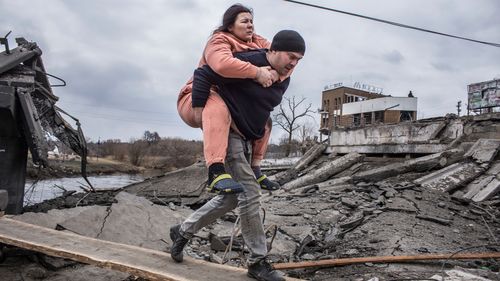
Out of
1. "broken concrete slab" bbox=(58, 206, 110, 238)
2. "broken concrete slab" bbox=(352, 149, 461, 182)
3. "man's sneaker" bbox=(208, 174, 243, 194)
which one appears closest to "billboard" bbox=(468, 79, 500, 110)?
"broken concrete slab" bbox=(352, 149, 461, 182)

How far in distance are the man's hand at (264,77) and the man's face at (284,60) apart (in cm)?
8

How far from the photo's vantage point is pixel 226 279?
2646 millimetres

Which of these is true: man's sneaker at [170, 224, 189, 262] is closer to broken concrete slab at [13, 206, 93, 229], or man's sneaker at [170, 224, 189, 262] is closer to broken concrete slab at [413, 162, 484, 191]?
broken concrete slab at [13, 206, 93, 229]

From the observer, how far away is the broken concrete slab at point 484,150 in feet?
30.0

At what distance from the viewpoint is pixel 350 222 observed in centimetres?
617

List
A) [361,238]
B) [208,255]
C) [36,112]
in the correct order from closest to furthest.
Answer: [208,255], [361,238], [36,112]

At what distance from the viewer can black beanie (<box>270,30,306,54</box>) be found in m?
2.42

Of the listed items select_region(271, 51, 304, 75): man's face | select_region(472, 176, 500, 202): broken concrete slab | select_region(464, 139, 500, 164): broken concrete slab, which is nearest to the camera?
select_region(271, 51, 304, 75): man's face

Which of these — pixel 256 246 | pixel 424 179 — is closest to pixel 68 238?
pixel 256 246

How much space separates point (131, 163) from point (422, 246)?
42.6 metres

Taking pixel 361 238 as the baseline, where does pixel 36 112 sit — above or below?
above

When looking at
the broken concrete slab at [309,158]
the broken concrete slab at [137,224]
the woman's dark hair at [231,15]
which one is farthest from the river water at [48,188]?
the broken concrete slab at [309,158]

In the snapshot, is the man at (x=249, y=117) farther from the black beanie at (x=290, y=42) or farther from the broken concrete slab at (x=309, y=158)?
the broken concrete slab at (x=309, y=158)

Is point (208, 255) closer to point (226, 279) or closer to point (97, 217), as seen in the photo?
point (97, 217)
